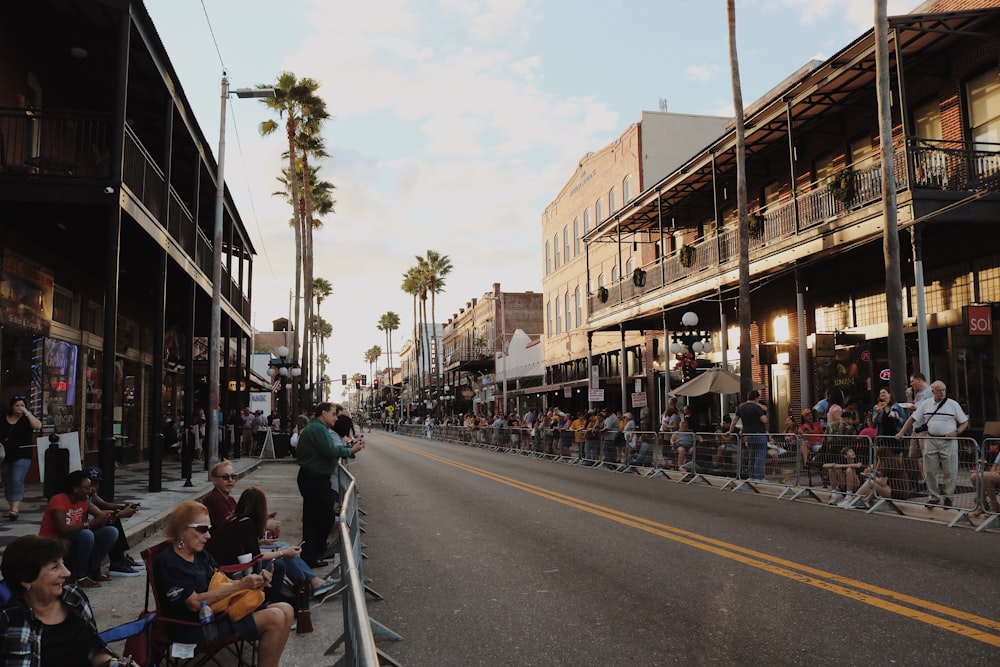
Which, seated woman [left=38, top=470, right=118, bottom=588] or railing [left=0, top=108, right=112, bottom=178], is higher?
railing [left=0, top=108, right=112, bottom=178]

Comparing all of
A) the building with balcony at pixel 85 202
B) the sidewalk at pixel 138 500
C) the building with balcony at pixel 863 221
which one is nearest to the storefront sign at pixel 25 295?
the building with balcony at pixel 85 202

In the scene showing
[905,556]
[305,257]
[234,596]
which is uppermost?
[305,257]

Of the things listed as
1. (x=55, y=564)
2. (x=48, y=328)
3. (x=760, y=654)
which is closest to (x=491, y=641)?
(x=760, y=654)

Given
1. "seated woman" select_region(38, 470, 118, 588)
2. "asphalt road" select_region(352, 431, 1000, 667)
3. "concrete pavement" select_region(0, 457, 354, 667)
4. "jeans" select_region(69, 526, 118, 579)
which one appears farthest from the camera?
"jeans" select_region(69, 526, 118, 579)

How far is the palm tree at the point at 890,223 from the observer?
14.6 meters

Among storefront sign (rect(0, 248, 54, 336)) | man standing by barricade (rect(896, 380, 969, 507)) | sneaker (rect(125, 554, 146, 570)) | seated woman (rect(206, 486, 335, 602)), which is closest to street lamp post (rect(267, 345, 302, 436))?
storefront sign (rect(0, 248, 54, 336))

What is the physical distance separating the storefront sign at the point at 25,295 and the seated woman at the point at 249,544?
10663 mm

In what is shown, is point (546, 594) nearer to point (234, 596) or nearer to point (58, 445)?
point (234, 596)

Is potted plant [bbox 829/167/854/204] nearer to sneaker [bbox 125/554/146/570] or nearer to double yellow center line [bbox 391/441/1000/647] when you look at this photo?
double yellow center line [bbox 391/441/1000/647]

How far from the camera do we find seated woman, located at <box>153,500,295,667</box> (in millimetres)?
4426

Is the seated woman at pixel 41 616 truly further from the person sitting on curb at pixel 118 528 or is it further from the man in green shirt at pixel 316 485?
the man in green shirt at pixel 316 485

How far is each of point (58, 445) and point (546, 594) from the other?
9.04 metres

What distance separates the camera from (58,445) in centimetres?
1221

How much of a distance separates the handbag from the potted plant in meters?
16.2
